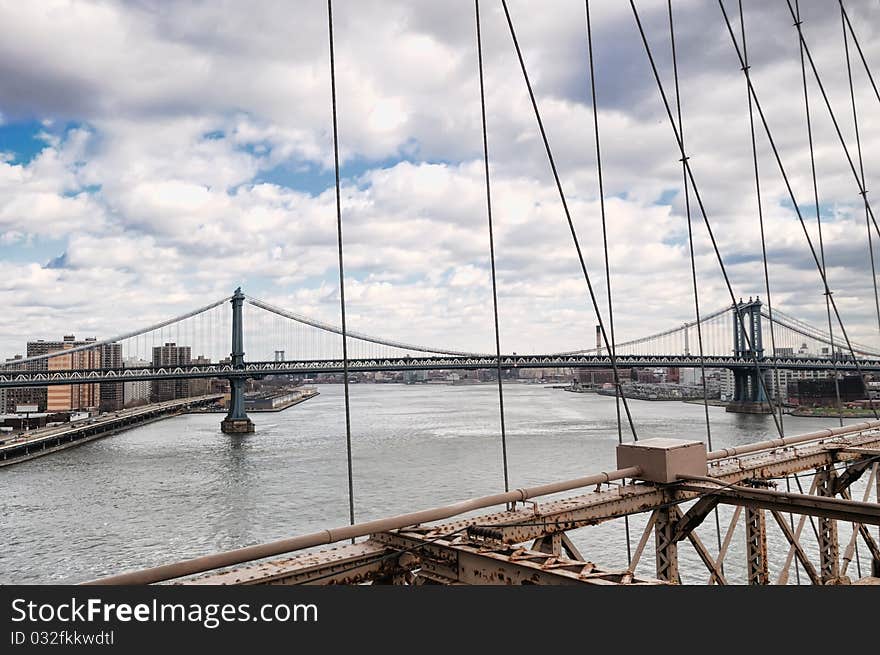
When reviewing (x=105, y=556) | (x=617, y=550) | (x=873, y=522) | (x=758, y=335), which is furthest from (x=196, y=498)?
(x=758, y=335)

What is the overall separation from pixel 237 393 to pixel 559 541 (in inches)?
2053

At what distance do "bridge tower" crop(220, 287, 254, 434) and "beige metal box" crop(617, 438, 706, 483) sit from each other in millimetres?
47675

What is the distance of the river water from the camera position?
17141 mm

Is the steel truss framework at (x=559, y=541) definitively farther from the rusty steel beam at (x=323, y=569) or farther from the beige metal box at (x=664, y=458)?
the beige metal box at (x=664, y=458)

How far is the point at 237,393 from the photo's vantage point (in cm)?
5438

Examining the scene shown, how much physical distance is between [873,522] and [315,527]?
1550cm

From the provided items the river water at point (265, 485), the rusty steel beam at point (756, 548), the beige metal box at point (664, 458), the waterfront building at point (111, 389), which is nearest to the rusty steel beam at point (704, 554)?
the beige metal box at point (664, 458)

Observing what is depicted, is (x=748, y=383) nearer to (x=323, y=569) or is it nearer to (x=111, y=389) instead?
(x=323, y=569)

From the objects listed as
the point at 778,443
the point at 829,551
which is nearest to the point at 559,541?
the point at 778,443

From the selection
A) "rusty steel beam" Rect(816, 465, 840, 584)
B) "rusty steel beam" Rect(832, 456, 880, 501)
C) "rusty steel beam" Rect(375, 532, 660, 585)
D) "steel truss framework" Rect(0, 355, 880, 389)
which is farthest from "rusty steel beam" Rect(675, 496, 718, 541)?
"steel truss framework" Rect(0, 355, 880, 389)

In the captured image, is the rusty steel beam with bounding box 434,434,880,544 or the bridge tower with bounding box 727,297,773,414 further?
the bridge tower with bounding box 727,297,773,414

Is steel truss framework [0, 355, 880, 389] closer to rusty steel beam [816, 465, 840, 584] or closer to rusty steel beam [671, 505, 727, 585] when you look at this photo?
rusty steel beam [816, 465, 840, 584]

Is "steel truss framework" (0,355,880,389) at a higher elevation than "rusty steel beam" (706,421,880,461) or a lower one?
higher

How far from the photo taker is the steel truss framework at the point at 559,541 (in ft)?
12.4
